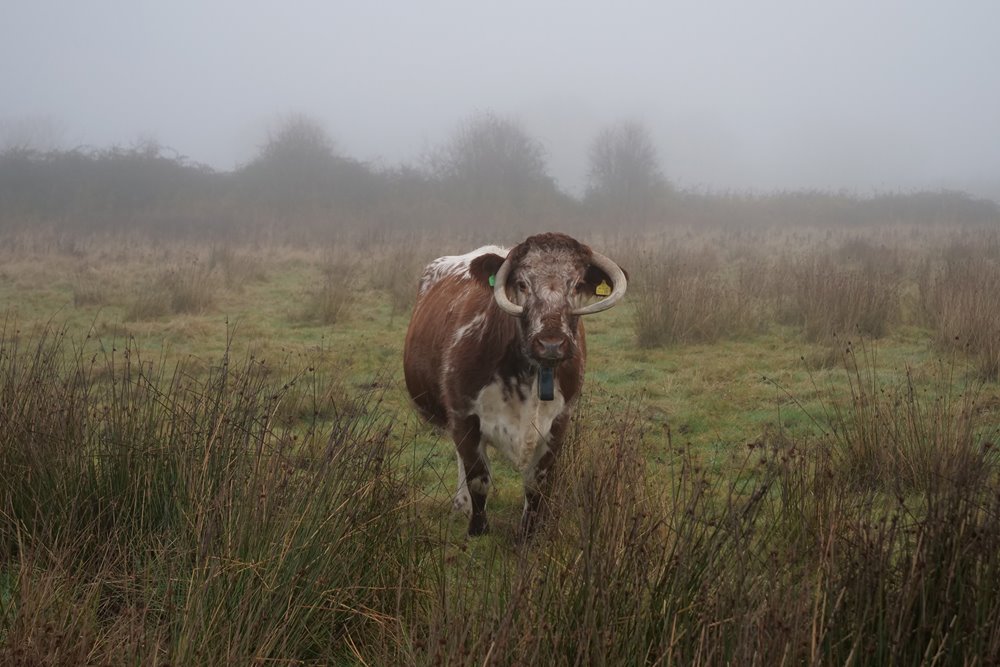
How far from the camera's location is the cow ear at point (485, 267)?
4.48 m

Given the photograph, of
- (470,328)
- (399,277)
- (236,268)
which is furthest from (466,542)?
(236,268)

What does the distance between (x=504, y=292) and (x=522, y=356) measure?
15.3 inches

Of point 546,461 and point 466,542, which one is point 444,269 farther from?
point 466,542

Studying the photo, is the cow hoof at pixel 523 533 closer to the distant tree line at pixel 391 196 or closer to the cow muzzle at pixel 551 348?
the cow muzzle at pixel 551 348

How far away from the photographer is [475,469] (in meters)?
4.68

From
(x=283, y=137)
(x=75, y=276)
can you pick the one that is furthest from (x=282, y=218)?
(x=75, y=276)

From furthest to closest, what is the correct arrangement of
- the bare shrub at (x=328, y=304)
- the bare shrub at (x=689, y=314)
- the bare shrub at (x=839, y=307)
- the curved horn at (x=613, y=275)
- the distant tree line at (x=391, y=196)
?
the distant tree line at (x=391, y=196), the bare shrub at (x=328, y=304), the bare shrub at (x=689, y=314), the bare shrub at (x=839, y=307), the curved horn at (x=613, y=275)

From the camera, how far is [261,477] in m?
3.24

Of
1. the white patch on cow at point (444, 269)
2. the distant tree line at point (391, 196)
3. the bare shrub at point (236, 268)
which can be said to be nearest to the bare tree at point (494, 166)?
the distant tree line at point (391, 196)

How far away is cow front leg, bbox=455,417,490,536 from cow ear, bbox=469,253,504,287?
814 mm

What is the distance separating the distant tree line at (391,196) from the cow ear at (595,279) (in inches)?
981

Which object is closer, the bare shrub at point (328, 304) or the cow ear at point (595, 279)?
the cow ear at point (595, 279)

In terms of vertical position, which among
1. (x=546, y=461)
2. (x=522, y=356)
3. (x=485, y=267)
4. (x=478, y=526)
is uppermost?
(x=485, y=267)

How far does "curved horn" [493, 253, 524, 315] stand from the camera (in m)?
4.08
